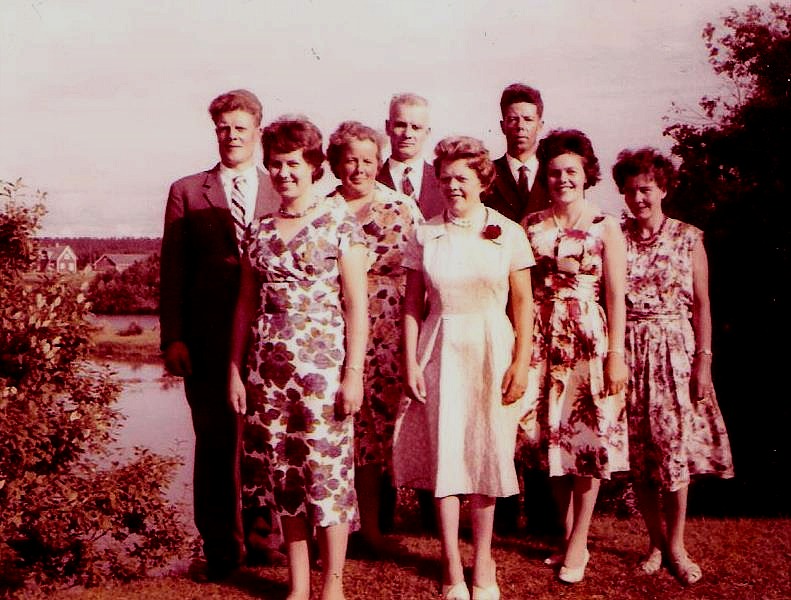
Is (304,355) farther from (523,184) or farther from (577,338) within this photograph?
(523,184)

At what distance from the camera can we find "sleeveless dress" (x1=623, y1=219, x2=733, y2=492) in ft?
15.4

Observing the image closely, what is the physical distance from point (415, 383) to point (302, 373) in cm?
61

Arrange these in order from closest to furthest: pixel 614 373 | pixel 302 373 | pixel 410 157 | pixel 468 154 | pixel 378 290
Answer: pixel 302 373
pixel 468 154
pixel 614 373
pixel 378 290
pixel 410 157

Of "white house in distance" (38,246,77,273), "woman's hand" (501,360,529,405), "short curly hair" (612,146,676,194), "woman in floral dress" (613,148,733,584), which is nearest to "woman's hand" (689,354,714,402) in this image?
"woman in floral dress" (613,148,733,584)

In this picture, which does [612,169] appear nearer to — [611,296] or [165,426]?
[611,296]

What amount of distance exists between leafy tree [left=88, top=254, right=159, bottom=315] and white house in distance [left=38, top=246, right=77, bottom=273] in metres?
0.21

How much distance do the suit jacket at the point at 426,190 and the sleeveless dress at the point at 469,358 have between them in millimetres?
1018

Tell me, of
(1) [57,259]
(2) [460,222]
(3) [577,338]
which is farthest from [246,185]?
(1) [57,259]

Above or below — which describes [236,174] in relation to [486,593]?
above

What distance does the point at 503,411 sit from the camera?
4.36 metres

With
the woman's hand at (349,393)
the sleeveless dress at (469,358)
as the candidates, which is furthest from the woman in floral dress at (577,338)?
the woman's hand at (349,393)

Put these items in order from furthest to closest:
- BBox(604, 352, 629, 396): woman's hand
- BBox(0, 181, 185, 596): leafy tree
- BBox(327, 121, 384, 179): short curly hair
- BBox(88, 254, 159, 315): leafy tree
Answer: BBox(88, 254, 159, 315): leafy tree → BBox(0, 181, 185, 596): leafy tree → BBox(327, 121, 384, 179): short curly hair → BBox(604, 352, 629, 396): woman's hand

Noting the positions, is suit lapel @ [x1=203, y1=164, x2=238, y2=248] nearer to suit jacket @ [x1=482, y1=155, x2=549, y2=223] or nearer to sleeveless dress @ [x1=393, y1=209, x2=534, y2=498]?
sleeveless dress @ [x1=393, y1=209, x2=534, y2=498]

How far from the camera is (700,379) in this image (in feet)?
15.6
